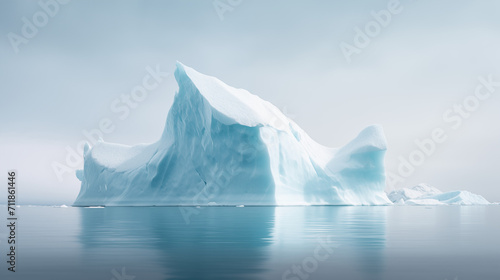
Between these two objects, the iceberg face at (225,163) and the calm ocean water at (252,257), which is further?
the iceberg face at (225,163)

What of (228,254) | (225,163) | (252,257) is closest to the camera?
(252,257)

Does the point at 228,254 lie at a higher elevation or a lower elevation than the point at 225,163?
lower

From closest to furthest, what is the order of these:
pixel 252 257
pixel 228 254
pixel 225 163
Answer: pixel 252 257
pixel 228 254
pixel 225 163

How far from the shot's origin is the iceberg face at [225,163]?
3259cm

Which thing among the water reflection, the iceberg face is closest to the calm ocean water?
the water reflection

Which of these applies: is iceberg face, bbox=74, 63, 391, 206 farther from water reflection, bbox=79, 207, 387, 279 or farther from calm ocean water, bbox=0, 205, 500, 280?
calm ocean water, bbox=0, 205, 500, 280

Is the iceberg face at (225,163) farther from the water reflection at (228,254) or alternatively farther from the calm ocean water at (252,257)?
the calm ocean water at (252,257)

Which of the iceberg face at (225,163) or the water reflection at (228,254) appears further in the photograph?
the iceberg face at (225,163)

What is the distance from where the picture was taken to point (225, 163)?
3284cm

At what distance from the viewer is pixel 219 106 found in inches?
1289

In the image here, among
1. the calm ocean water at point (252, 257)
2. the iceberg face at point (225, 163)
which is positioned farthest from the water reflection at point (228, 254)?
the iceberg face at point (225, 163)

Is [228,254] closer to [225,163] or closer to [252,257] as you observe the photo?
[252,257]

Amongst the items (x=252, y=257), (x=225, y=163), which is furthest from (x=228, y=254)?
(x=225, y=163)

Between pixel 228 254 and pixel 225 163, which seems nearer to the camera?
pixel 228 254
